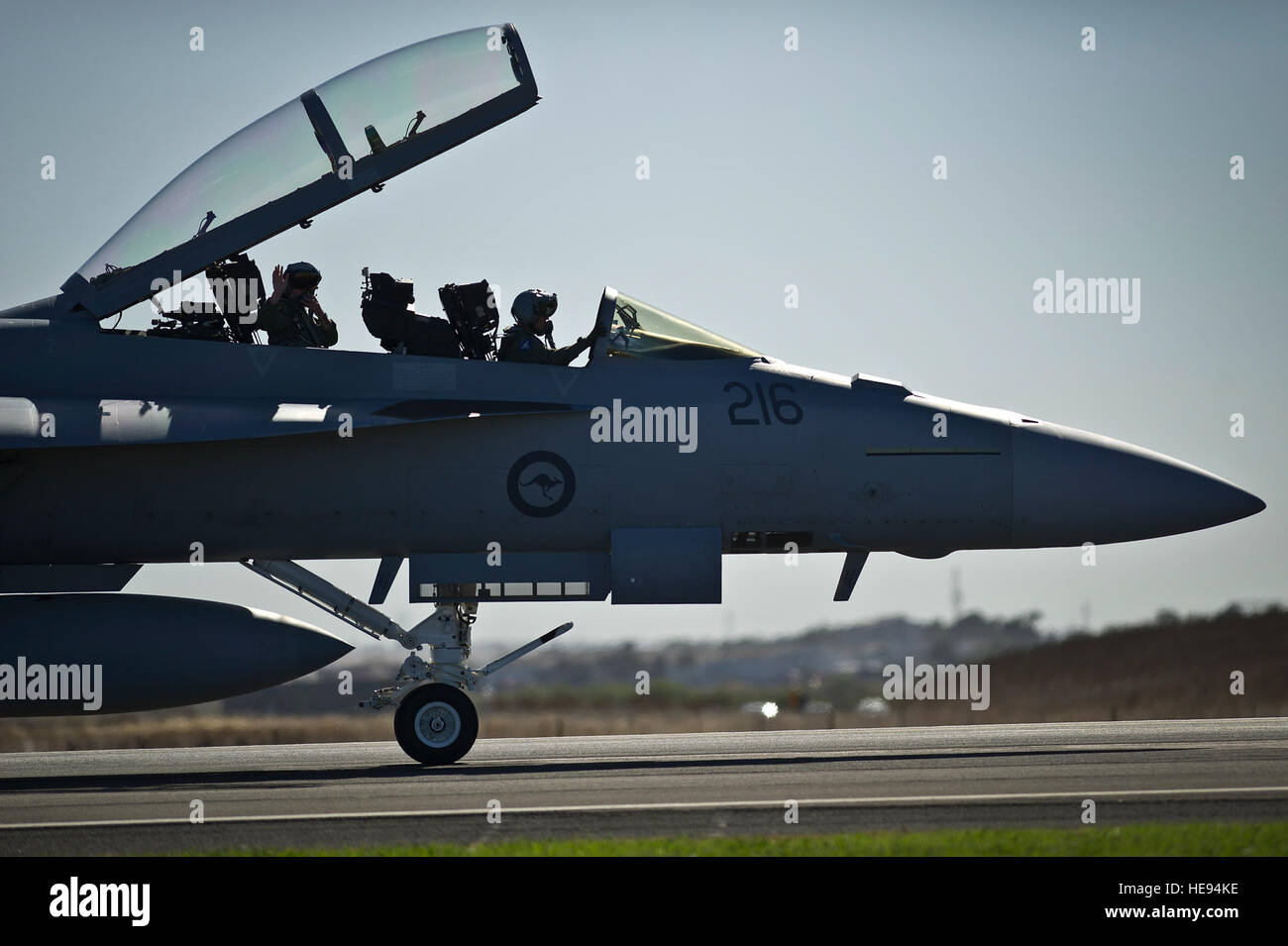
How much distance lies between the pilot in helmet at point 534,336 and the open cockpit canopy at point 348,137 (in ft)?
5.13

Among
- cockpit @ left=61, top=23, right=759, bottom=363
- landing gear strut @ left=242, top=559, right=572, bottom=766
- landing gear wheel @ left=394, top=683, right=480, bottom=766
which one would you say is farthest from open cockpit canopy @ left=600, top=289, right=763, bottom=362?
landing gear wheel @ left=394, top=683, right=480, bottom=766

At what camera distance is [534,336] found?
1348 centimetres

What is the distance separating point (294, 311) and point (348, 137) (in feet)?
5.58

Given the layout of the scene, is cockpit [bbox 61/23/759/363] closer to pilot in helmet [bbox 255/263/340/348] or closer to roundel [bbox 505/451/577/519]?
pilot in helmet [bbox 255/263/340/348]

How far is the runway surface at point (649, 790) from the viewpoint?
803 cm

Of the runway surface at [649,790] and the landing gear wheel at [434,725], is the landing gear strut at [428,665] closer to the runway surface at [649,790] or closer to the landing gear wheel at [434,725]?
the landing gear wheel at [434,725]

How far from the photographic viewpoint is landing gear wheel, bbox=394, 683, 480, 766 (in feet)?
41.3

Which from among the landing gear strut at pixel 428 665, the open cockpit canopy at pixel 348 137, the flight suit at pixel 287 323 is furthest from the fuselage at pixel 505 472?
the open cockpit canopy at pixel 348 137

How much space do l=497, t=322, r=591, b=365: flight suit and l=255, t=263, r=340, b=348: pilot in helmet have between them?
170cm

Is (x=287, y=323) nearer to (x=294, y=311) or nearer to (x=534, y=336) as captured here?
(x=294, y=311)

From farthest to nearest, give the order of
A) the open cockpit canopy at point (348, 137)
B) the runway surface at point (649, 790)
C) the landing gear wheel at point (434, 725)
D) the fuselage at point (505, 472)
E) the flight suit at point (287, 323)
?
1. the flight suit at point (287, 323)
2. the fuselage at point (505, 472)
3. the open cockpit canopy at point (348, 137)
4. the landing gear wheel at point (434, 725)
5. the runway surface at point (649, 790)

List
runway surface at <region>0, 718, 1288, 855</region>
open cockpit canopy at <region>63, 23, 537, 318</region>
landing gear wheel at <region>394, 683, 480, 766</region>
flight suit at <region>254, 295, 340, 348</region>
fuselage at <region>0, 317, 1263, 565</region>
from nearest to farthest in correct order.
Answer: runway surface at <region>0, 718, 1288, 855</region> < landing gear wheel at <region>394, 683, 480, 766</region> < open cockpit canopy at <region>63, 23, 537, 318</region> < fuselage at <region>0, 317, 1263, 565</region> < flight suit at <region>254, 295, 340, 348</region>

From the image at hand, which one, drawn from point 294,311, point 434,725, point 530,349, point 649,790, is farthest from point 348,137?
point 649,790
